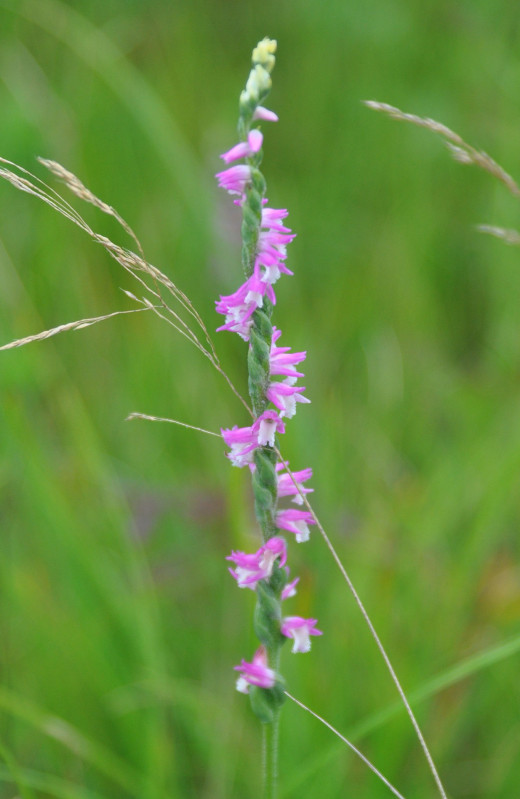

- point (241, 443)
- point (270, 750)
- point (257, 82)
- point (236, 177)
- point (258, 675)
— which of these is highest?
point (257, 82)

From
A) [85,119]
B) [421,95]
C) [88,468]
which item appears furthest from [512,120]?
[88,468]

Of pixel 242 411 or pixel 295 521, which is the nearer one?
pixel 295 521

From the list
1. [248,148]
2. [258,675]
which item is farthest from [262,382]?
[258,675]

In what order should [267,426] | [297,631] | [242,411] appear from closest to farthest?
[267,426] < [297,631] < [242,411]

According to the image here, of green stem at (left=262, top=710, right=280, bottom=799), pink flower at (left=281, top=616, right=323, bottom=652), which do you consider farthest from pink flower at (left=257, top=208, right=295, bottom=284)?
green stem at (left=262, top=710, right=280, bottom=799)

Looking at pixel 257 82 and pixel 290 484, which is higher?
pixel 257 82

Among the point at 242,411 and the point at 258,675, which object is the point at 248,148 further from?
the point at 242,411
